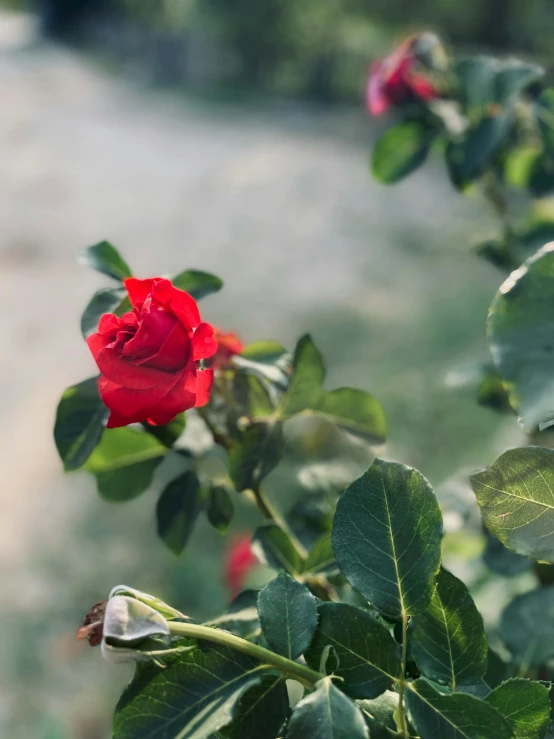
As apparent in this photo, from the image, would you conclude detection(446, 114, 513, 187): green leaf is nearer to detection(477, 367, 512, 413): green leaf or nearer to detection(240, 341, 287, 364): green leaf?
detection(477, 367, 512, 413): green leaf

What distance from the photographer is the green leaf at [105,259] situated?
1.77 ft

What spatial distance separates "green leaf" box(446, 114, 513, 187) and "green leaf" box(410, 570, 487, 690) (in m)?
0.46

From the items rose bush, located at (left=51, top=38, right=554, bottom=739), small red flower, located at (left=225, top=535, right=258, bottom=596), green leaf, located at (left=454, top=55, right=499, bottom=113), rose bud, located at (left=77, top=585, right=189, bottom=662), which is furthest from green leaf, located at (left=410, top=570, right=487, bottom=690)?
small red flower, located at (left=225, top=535, right=258, bottom=596)

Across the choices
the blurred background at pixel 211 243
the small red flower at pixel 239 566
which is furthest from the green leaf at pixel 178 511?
the small red flower at pixel 239 566

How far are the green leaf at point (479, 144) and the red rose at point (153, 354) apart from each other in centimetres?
39

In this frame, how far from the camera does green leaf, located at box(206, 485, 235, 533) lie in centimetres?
60

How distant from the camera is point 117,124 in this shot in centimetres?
689

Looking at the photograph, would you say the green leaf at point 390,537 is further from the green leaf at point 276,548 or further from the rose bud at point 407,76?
the rose bud at point 407,76

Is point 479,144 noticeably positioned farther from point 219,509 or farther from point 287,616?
point 287,616

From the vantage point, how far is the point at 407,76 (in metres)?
0.85

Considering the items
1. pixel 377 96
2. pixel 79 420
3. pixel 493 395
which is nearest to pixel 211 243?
pixel 377 96

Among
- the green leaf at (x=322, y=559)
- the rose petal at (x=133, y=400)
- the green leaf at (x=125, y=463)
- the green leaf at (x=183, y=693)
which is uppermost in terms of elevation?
the rose petal at (x=133, y=400)

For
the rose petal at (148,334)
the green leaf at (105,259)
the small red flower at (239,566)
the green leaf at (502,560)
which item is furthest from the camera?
the small red flower at (239,566)

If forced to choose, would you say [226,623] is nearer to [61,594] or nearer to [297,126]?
[61,594]
